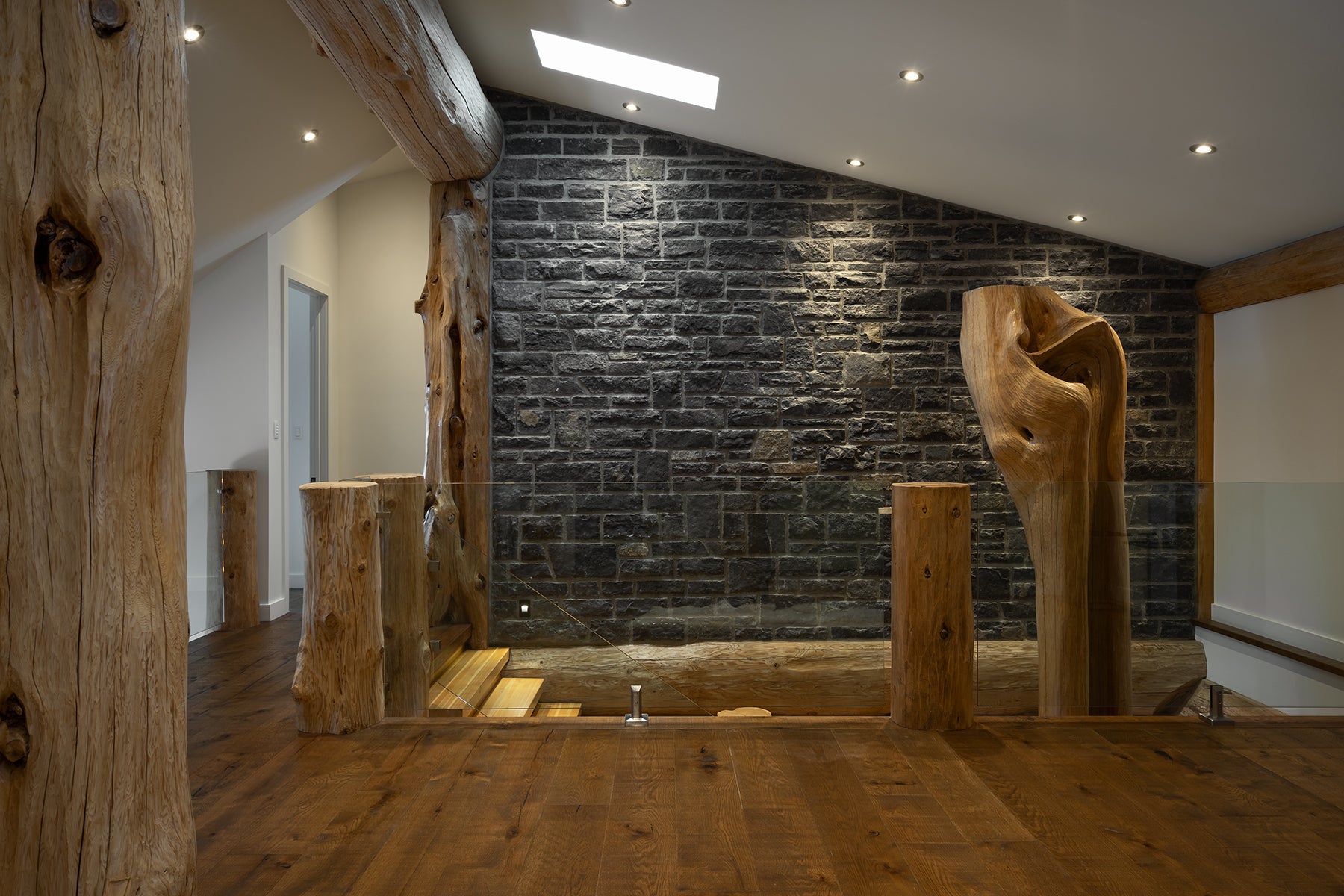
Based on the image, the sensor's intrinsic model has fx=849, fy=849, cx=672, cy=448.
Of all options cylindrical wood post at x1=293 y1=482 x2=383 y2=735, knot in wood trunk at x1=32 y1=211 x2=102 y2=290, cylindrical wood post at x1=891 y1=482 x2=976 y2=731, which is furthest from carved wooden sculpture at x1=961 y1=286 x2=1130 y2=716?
knot in wood trunk at x1=32 y1=211 x2=102 y2=290

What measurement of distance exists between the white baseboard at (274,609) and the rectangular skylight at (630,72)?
10.7 ft

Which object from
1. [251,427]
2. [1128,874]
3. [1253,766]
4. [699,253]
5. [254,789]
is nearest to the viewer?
[1128,874]

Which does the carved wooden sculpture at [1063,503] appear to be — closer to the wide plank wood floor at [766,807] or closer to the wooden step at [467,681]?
the wide plank wood floor at [766,807]

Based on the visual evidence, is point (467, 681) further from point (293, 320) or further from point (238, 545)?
point (293, 320)

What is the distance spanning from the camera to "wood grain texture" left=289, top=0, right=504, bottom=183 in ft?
9.34

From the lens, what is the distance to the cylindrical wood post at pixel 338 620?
261 centimetres


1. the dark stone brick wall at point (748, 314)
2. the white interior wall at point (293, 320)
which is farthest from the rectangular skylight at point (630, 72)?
the white interior wall at point (293, 320)

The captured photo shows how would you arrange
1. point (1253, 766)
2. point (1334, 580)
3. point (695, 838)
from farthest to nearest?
point (1334, 580), point (1253, 766), point (695, 838)

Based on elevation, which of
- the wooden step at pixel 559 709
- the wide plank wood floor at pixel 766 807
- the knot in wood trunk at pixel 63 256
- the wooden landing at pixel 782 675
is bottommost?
the wooden step at pixel 559 709

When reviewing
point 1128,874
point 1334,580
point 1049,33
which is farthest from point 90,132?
point 1334,580

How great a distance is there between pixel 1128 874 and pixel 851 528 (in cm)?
139

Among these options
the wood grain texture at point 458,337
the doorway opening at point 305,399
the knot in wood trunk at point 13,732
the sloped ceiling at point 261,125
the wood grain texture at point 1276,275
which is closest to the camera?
the knot in wood trunk at point 13,732

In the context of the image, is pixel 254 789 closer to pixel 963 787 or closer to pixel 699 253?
pixel 963 787

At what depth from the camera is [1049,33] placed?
3.04m
